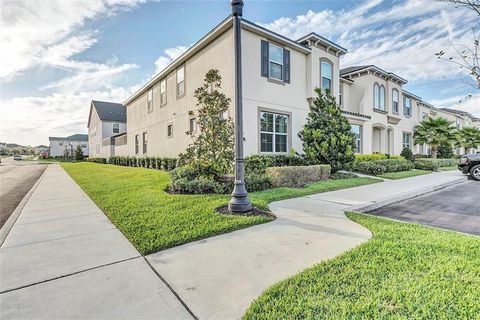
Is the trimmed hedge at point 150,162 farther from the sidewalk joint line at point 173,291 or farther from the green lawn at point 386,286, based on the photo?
the green lawn at point 386,286

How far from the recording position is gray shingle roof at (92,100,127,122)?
40.0 m

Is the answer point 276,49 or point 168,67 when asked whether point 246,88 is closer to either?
point 276,49

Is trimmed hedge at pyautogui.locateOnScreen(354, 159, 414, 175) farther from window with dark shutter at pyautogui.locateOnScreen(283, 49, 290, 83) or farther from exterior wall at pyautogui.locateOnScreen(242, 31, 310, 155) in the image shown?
window with dark shutter at pyautogui.locateOnScreen(283, 49, 290, 83)

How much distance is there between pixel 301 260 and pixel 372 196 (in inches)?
224

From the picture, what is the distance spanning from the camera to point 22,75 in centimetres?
923

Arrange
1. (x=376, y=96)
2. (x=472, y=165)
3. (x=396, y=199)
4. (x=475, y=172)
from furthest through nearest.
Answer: (x=376, y=96), (x=472, y=165), (x=475, y=172), (x=396, y=199)

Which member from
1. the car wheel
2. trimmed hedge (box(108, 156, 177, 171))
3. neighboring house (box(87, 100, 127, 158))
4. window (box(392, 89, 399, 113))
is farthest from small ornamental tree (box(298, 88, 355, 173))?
neighboring house (box(87, 100, 127, 158))

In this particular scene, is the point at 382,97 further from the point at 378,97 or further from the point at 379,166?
the point at 379,166

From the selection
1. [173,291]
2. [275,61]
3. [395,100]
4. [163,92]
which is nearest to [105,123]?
→ [163,92]

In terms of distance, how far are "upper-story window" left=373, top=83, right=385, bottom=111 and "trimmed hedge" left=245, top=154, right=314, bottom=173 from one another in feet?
36.8

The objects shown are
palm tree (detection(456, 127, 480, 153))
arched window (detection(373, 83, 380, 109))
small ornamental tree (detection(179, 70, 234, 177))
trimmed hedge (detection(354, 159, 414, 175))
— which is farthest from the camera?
palm tree (detection(456, 127, 480, 153))

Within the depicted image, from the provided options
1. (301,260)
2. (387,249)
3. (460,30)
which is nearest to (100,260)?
(301,260)

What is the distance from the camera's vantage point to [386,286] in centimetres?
260

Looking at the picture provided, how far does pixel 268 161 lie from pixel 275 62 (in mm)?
5076
